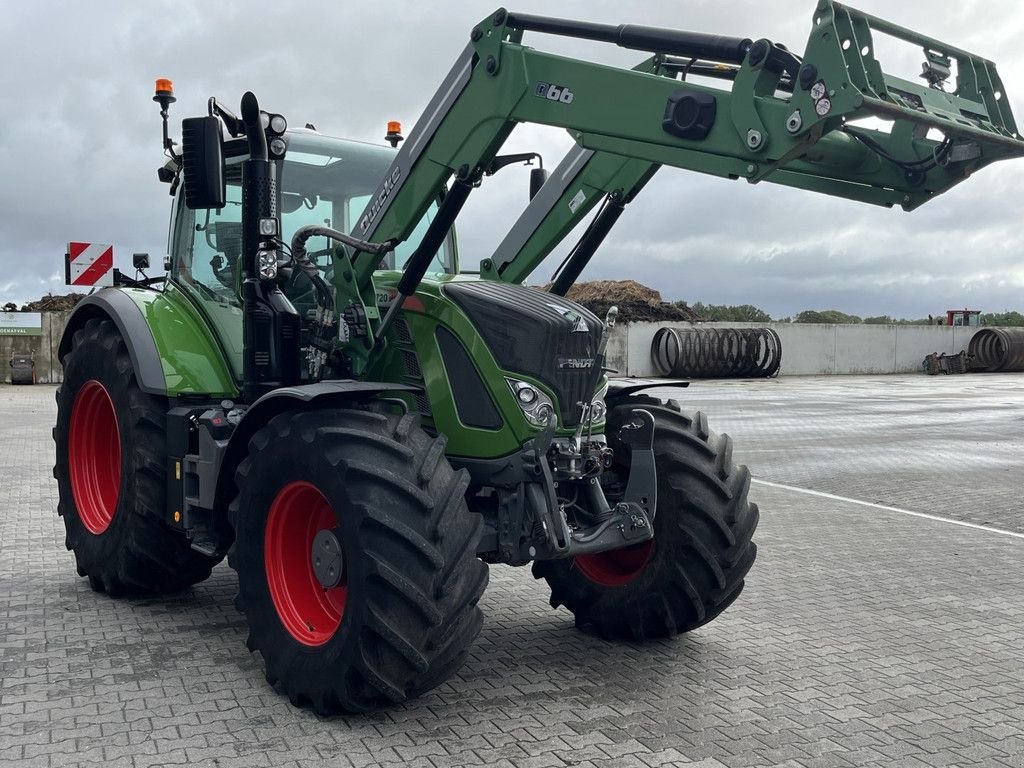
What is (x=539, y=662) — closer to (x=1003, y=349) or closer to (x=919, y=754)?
(x=919, y=754)

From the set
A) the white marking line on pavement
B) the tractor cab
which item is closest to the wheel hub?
the tractor cab

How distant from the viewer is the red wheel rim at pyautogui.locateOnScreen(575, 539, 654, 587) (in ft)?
16.7

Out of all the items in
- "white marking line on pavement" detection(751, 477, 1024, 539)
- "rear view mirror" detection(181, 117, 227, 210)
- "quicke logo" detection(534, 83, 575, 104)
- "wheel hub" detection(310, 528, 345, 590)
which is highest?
"quicke logo" detection(534, 83, 575, 104)

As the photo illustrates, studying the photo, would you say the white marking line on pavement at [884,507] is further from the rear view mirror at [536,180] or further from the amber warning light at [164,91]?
the amber warning light at [164,91]

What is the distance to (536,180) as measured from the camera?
5.79 meters

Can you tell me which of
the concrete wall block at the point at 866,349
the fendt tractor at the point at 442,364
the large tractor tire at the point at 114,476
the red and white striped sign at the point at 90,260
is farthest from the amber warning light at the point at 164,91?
the concrete wall block at the point at 866,349

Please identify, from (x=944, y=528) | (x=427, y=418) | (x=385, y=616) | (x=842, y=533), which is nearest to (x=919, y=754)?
(x=385, y=616)

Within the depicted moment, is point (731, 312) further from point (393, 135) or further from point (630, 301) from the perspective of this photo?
point (393, 135)

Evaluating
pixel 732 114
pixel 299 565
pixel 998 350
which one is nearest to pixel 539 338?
pixel 732 114

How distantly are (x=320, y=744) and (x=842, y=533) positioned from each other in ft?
18.1

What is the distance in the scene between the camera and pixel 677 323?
34.2 metres

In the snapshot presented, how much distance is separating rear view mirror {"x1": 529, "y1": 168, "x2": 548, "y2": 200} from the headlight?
5.54ft

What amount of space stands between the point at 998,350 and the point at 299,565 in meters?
39.3

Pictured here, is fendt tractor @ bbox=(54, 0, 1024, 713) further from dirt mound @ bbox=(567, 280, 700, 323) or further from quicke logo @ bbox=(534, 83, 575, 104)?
dirt mound @ bbox=(567, 280, 700, 323)
